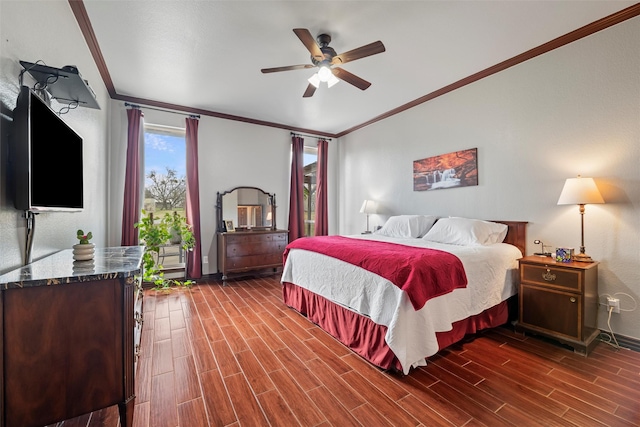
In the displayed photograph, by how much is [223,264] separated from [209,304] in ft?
3.08

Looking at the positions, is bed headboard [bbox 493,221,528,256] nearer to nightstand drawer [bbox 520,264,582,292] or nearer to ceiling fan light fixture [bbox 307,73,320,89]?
nightstand drawer [bbox 520,264,582,292]

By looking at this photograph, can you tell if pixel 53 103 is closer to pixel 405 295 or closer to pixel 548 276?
pixel 405 295

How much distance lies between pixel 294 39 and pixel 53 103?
1.95m

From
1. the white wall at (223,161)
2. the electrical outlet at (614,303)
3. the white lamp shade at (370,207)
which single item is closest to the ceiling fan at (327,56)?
the white lamp shade at (370,207)

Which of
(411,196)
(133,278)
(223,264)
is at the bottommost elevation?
(223,264)

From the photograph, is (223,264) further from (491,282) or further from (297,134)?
(491,282)

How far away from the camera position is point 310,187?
5.65m

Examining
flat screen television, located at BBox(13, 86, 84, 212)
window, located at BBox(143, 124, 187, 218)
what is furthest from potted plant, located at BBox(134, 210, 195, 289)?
flat screen television, located at BBox(13, 86, 84, 212)

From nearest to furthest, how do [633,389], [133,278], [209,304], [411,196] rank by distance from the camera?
[133,278], [633,389], [209,304], [411,196]

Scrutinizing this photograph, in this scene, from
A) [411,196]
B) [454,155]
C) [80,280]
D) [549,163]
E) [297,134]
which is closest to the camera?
[80,280]

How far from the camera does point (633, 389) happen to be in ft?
5.70

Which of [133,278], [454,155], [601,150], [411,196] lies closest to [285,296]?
[133,278]

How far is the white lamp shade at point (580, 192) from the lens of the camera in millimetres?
2264

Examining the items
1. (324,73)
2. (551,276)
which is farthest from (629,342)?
(324,73)
